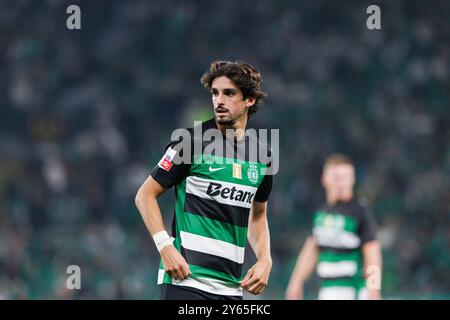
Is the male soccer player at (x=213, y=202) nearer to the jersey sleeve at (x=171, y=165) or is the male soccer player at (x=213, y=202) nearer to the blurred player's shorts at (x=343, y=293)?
the jersey sleeve at (x=171, y=165)

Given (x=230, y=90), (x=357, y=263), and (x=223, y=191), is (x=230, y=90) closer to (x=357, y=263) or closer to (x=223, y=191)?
(x=223, y=191)

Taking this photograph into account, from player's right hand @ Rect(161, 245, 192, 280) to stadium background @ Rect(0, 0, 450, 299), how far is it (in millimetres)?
6536

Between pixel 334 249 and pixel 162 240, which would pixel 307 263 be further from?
pixel 162 240

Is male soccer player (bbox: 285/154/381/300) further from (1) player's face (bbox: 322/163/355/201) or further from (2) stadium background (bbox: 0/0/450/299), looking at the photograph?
(2) stadium background (bbox: 0/0/450/299)

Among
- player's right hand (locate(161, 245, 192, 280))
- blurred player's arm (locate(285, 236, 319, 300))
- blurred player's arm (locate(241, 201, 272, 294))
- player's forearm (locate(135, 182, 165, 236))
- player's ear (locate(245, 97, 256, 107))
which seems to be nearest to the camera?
player's right hand (locate(161, 245, 192, 280))

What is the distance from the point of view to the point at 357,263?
822 cm

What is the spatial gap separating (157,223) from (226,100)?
2.67 feet

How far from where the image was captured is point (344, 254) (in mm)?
8227

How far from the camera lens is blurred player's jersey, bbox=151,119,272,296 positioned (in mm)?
5184

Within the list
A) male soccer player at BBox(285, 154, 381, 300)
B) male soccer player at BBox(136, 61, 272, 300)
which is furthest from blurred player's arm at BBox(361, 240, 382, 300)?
male soccer player at BBox(136, 61, 272, 300)

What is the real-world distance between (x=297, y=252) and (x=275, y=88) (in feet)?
11.4

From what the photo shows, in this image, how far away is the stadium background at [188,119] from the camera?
12812mm

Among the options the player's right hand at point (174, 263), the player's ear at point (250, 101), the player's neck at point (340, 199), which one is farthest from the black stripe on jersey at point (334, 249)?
the player's right hand at point (174, 263)
